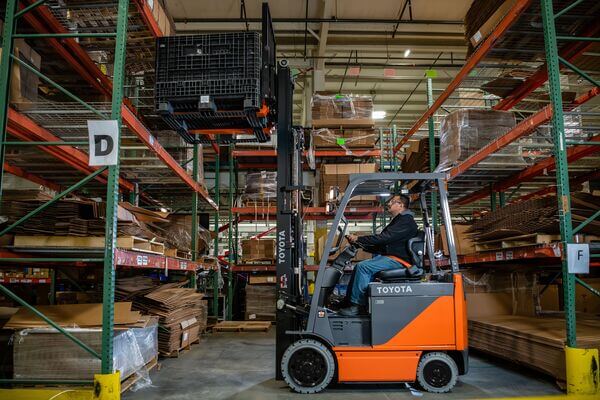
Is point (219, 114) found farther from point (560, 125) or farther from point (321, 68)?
point (321, 68)

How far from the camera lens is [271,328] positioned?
481 inches

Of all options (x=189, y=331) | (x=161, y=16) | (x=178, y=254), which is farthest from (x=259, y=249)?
(x=161, y=16)

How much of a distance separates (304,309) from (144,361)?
89.1 inches

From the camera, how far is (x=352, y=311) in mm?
5441

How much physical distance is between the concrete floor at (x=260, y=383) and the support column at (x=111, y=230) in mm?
1068

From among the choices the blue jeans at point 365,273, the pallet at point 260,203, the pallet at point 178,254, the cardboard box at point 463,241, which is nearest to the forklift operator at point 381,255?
the blue jeans at point 365,273

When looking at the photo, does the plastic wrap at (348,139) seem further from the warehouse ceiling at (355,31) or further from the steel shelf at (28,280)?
A: the steel shelf at (28,280)

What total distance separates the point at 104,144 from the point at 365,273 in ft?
10.4

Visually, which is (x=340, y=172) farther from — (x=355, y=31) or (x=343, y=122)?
(x=355, y=31)

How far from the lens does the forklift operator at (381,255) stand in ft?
17.7

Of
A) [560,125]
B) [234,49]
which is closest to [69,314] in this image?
[234,49]

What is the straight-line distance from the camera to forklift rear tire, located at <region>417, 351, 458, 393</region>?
5172 millimetres

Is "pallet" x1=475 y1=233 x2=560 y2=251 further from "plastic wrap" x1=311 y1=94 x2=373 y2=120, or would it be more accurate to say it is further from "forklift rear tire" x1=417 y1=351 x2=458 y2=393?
"plastic wrap" x1=311 y1=94 x2=373 y2=120

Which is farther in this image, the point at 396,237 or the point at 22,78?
the point at 396,237
